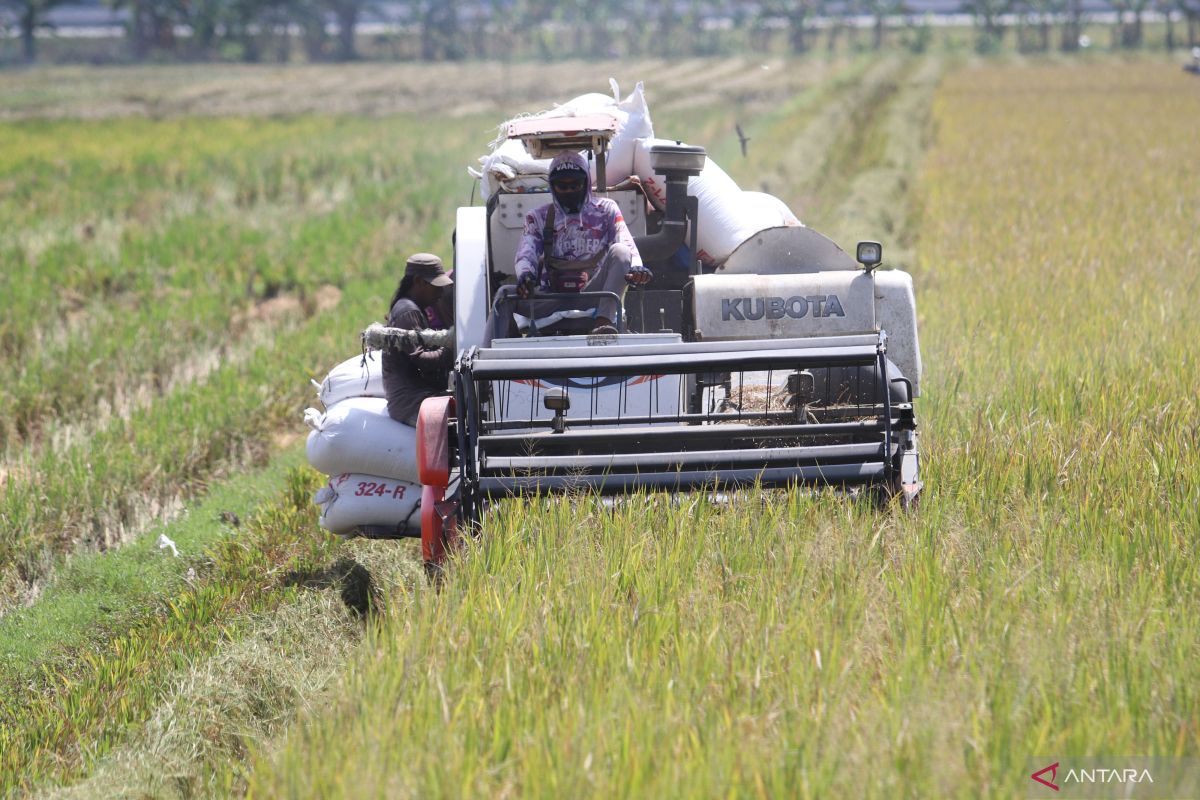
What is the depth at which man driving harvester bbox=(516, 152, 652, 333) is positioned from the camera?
699cm

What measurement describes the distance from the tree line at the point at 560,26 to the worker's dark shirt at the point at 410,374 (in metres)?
85.7

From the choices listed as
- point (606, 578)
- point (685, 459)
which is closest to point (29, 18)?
point (685, 459)

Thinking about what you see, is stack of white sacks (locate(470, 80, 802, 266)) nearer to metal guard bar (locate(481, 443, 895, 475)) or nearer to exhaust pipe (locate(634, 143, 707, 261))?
exhaust pipe (locate(634, 143, 707, 261))

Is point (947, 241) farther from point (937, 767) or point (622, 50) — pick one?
point (622, 50)

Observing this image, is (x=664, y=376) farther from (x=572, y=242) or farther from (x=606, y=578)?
(x=606, y=578)

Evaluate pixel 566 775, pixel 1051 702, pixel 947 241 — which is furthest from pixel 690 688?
pixel 947 241

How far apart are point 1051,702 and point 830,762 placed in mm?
739

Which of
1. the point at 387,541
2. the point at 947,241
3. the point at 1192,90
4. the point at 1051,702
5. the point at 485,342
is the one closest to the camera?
the point at 1051,702

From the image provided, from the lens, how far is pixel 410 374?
7199 mm

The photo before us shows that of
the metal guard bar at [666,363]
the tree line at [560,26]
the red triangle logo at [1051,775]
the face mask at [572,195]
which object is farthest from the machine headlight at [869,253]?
the tree line at [560,26]

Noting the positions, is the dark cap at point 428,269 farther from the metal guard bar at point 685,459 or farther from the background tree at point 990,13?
the background tree at point 990,13

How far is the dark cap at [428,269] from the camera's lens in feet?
24.6

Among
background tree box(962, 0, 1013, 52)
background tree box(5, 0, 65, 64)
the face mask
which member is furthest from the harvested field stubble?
background tree box(5, 0, 65, 64)

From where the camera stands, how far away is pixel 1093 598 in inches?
166
